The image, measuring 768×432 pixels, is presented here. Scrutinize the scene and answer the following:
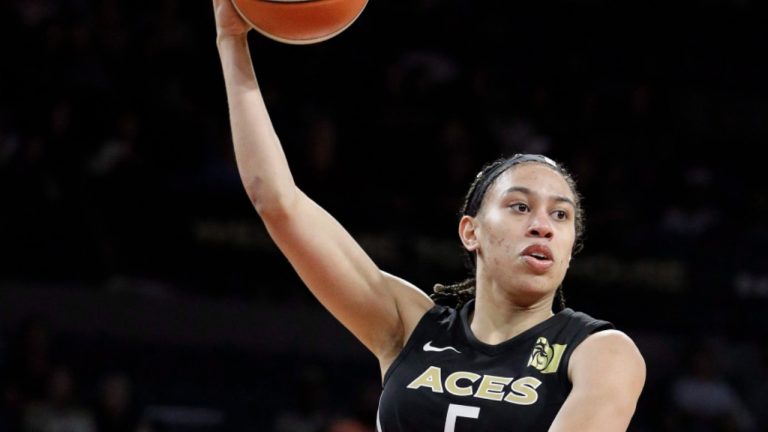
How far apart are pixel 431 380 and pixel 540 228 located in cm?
46

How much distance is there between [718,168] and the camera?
10758 millimetres

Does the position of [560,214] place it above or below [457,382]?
above

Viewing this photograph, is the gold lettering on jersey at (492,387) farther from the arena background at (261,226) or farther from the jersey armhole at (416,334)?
the arena background at (261,226)

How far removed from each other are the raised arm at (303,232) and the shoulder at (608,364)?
53 centimetres

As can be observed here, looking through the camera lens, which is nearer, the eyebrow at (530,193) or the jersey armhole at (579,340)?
the jersey armhole at (579,340)

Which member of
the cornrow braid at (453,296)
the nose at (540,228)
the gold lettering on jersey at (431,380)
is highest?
the nose at (540,228)

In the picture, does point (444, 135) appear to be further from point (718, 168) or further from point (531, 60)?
point (718, 168)

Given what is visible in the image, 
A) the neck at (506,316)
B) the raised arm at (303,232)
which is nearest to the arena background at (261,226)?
the raised arm at (303,232)

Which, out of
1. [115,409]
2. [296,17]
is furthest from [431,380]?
[115,409]

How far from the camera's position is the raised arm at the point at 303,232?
300 cm

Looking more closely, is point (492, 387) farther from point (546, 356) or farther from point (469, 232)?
point (469, 232)

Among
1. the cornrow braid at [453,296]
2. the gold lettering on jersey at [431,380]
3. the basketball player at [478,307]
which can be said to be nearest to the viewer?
the basketball player at [478,307]

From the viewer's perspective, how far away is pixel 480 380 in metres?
2.91

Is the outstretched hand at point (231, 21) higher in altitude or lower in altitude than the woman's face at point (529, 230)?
higher
